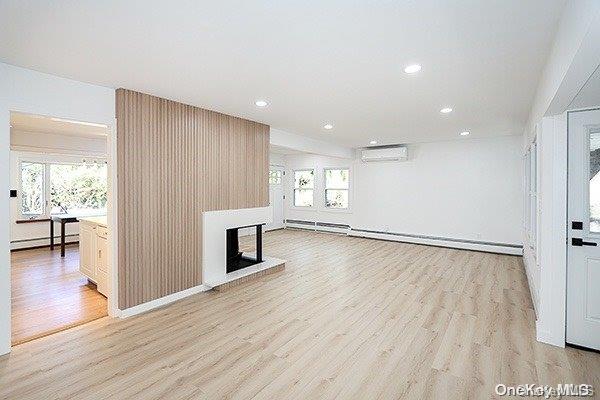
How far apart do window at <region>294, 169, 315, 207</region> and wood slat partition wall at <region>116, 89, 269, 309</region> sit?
16.0 ft

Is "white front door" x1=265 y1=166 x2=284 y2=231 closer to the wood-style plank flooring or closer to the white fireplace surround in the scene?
the white fireplace surround

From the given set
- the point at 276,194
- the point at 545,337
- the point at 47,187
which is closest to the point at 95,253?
the point at 47,187

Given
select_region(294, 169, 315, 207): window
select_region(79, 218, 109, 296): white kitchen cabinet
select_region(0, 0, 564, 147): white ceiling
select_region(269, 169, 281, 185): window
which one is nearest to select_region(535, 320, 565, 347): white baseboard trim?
select_region(0, 0, 564, 147): white ceiling

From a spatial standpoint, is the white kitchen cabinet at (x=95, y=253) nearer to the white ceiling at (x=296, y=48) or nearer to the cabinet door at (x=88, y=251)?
the cabinet door at (x=88, y=251)

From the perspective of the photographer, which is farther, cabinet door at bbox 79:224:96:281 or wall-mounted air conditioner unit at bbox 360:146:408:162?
wall-mounted air conditioner unit at bbox 360:146:408:162

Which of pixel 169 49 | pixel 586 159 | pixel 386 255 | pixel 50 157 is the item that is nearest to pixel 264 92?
pixel 169 49

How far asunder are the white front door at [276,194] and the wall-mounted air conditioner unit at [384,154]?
2884 millimetres

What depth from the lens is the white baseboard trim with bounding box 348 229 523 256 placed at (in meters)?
6.03

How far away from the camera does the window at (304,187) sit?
30.5 ft

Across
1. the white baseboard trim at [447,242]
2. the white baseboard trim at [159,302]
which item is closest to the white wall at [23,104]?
the white baseboard trim at [159,302]

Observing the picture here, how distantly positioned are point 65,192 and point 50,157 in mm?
834

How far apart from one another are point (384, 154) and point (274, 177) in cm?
359

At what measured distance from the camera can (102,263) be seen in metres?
3.78

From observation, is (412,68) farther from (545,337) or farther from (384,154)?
(384,154)
